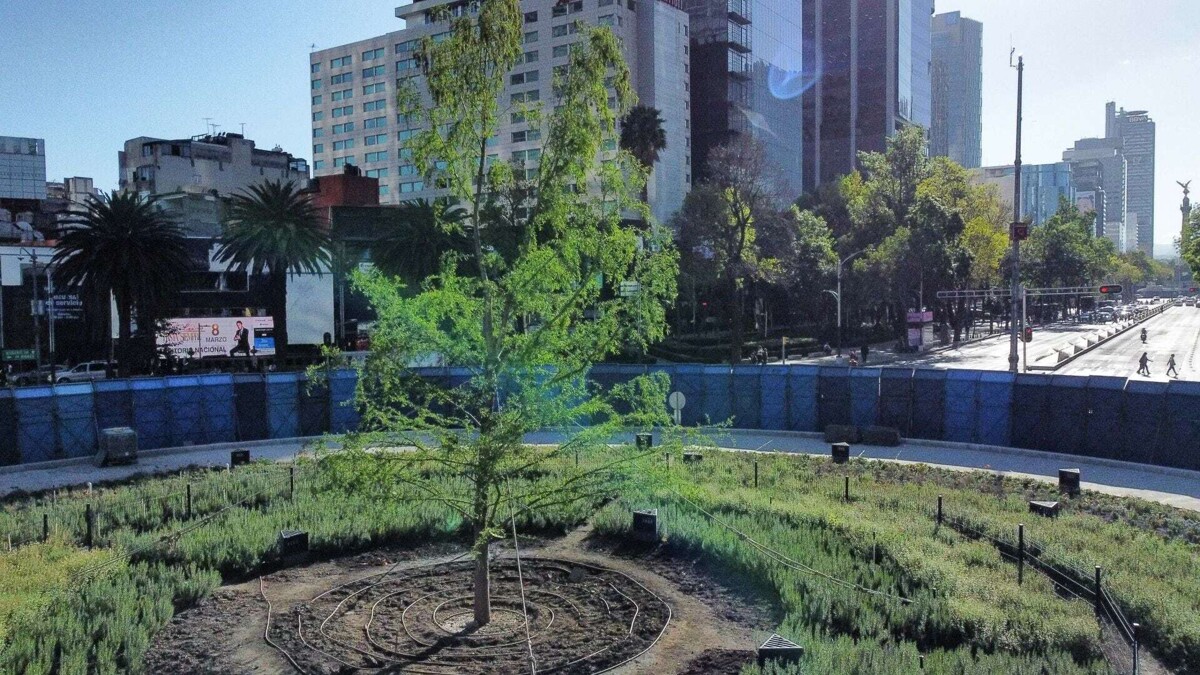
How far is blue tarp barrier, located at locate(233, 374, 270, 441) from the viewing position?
1415 inches

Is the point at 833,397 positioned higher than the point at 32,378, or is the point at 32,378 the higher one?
the point at 833,397

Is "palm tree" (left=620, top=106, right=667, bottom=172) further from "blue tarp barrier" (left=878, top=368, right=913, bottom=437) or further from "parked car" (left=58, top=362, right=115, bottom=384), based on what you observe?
"blue tarp barrier" (left=878, top=368, right=913, bottom=437)

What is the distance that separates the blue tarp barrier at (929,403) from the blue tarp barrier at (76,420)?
30191mm

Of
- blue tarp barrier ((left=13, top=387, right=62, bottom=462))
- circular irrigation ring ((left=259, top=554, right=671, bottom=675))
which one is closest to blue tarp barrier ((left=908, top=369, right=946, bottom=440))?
circular irrigation ring ((left=259, top=554, right=671, bottom=675))

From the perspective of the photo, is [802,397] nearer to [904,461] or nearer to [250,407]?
[904,461]

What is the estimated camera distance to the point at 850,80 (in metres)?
164

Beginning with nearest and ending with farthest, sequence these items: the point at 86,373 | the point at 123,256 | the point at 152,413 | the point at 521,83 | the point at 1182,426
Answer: the point at 1182,426 → the point at 152,413 → the point at 123,256 → the point at 86,373 → the point at 521,83

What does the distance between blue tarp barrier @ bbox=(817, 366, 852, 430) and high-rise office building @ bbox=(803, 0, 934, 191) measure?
133 m

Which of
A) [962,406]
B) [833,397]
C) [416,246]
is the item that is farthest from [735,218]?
[962,406]

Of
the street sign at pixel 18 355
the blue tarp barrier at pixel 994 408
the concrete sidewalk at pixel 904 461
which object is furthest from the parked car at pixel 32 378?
the blue tarp barrier at pixel 994 408

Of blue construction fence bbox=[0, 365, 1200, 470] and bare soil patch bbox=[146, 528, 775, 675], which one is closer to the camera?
bare soil patch bbox=[146, 528, 775, 675]

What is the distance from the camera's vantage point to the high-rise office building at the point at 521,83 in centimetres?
10950

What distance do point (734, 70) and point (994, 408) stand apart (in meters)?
99.7

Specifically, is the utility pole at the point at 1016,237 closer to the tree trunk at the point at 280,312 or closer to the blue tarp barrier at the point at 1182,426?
the blue tarp barrier at the point at 1182,426
